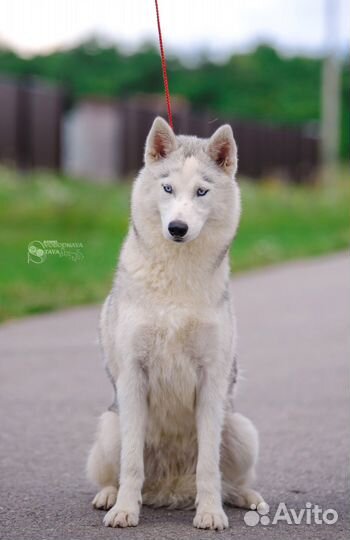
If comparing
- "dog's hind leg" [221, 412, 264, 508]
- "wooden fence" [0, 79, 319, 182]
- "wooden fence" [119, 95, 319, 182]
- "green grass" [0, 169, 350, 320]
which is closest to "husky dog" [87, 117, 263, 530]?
"dog's hind leg" [221, 412, 264, 508]

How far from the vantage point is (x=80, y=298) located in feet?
39.1

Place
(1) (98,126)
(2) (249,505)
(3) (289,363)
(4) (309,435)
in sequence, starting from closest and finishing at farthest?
(2) (249,505)
(4) (309,435)
(3) (289,363)
(1) (98,126)

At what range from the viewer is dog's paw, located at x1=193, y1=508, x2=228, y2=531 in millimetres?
4828

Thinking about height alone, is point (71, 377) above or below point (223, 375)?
below

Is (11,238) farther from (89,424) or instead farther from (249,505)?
(249,505)

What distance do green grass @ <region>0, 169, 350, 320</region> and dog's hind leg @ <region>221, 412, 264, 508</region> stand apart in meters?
5.86

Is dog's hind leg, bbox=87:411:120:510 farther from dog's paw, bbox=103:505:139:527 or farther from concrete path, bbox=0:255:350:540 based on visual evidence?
dog's paw, bbox=103:505:139:527

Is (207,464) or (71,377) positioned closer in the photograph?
(207,464)

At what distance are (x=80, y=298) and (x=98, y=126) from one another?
26.2m

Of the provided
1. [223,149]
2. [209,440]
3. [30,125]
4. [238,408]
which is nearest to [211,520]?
[209,440]

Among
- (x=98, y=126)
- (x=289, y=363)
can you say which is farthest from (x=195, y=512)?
(x=98, y=126)

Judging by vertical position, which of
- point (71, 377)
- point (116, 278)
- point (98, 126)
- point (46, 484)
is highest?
point (116, 278)

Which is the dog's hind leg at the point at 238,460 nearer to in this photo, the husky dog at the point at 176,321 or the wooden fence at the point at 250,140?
the husky dog at the point at 176,321

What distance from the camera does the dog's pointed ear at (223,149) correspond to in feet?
16.6
